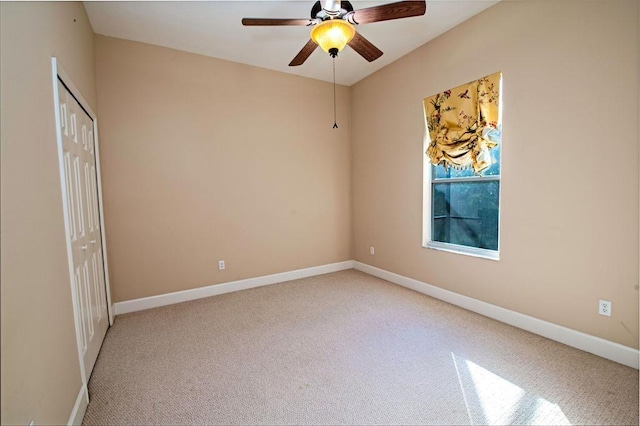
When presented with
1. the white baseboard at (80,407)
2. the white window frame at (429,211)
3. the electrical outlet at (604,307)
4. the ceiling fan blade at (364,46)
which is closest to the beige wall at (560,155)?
the electrical outlet at (604,307)

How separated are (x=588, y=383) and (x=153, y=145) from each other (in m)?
4.37

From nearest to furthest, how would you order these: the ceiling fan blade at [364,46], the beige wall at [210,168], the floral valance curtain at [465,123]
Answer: the ceiling fan blade at [364,46], the floral valance curtain at [465,123], the beige wall at [210,168]

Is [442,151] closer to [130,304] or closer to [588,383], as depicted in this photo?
[588,383]

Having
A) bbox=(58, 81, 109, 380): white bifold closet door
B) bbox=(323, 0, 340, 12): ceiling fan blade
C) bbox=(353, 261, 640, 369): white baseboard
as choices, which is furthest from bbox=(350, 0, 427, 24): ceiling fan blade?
bbox=(353, 261, 640, 369): white baseboard

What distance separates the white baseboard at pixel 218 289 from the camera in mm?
3271

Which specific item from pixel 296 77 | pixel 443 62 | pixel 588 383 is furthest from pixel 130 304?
pixel 443 62

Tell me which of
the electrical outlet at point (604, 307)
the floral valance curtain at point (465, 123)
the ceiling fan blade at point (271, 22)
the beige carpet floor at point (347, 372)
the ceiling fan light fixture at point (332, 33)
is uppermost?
the ceiling fan blade at point (271, 22)

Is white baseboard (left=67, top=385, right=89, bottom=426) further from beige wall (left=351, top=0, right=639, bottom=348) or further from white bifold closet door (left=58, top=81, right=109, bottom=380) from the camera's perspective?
beige wall (left=351, top=0, right=639, bottom=348)

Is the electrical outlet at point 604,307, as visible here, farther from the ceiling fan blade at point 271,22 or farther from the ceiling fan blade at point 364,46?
the ceiling fan blade at point 271,22

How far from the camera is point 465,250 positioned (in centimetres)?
321

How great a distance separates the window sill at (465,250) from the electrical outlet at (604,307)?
78 centimetres

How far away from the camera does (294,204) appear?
4.30m

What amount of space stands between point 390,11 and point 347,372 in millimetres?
2518

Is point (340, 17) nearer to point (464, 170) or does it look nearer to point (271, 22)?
point (271, 22)
